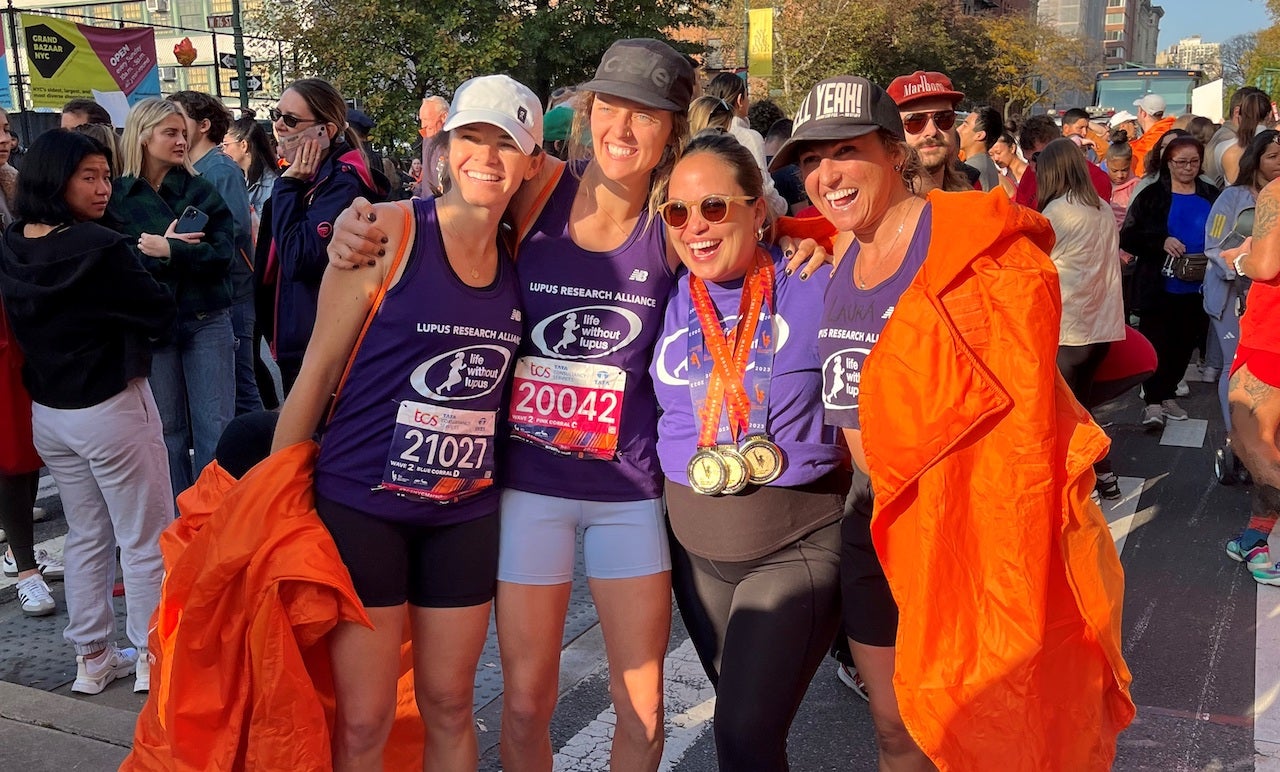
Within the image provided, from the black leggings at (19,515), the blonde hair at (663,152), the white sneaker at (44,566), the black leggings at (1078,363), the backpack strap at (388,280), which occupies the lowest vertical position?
the white sneaker at (44,566)

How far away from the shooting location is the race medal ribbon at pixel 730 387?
8.70 feet

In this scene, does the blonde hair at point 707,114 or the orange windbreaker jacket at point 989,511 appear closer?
the orange windbreaker jacket at point 989,511

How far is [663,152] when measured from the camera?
2.94 m

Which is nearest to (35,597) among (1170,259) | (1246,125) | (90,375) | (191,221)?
(90,375)

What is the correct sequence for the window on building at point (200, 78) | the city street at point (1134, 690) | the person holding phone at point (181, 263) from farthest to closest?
the window on building at point (200, 78) < the person holding phone at point (181, 263) < the city street at point (1134, 690)

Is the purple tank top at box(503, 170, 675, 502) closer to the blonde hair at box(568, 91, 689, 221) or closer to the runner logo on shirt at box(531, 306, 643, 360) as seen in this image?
the runner logo on shirt at box(531, 306, 643, 360)

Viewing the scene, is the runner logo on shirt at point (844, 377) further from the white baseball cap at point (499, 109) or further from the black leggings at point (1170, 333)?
the black leggings at point (1170, 333)

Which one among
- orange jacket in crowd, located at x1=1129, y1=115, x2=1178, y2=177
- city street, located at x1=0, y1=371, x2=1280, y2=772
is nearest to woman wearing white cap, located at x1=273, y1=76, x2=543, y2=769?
city street, located at x1=0, y1=371, x2=1280, y2=772

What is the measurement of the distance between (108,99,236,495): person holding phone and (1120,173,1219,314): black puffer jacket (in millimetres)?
6537

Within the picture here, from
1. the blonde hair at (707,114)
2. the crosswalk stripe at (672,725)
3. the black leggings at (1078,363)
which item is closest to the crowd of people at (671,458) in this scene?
the crosswalk stripe at (672,725)

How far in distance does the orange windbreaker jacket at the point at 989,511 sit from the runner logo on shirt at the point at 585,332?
64cm

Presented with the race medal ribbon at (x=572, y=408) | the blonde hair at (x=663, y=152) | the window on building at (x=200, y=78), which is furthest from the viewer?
the window on building at (x=200, y=78)

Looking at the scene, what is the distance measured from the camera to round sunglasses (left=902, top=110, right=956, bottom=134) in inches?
154

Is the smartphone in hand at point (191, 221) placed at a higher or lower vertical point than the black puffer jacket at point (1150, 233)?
higher
